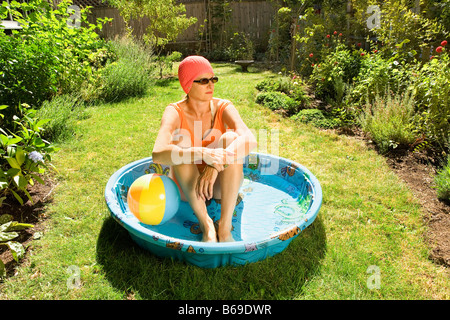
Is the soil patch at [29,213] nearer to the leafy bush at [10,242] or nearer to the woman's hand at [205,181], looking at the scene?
the leafy bush at [10,242]

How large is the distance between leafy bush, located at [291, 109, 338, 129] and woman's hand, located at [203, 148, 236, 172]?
3168mm

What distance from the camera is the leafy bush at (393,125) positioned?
4031 millimetres

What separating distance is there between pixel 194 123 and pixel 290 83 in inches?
176

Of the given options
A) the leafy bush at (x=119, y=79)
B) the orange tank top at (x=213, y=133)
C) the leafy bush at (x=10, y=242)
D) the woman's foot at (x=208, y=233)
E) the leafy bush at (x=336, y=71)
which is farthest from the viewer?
the leafy bush at (x=119, y=79)

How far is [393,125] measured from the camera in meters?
4.17

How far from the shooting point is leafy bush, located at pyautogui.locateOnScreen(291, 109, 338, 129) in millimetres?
5152

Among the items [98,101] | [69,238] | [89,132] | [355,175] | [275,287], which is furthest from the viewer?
[98,101]

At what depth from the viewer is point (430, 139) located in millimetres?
3938

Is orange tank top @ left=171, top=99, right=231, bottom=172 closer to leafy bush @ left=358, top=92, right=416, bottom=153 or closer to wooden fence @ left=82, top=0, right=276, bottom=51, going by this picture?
leafy bush @ left=358, top=92, right=416, bottom=153

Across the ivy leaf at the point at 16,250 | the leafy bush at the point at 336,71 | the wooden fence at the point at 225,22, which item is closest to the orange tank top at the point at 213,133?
the ivy leaf at the point at 16,250

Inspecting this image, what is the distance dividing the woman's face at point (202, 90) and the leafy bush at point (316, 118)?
3.00 meters

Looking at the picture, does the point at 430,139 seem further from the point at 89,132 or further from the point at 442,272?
the point at 89,132

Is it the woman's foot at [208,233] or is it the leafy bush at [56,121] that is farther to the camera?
the leafy bush at [56,121]
